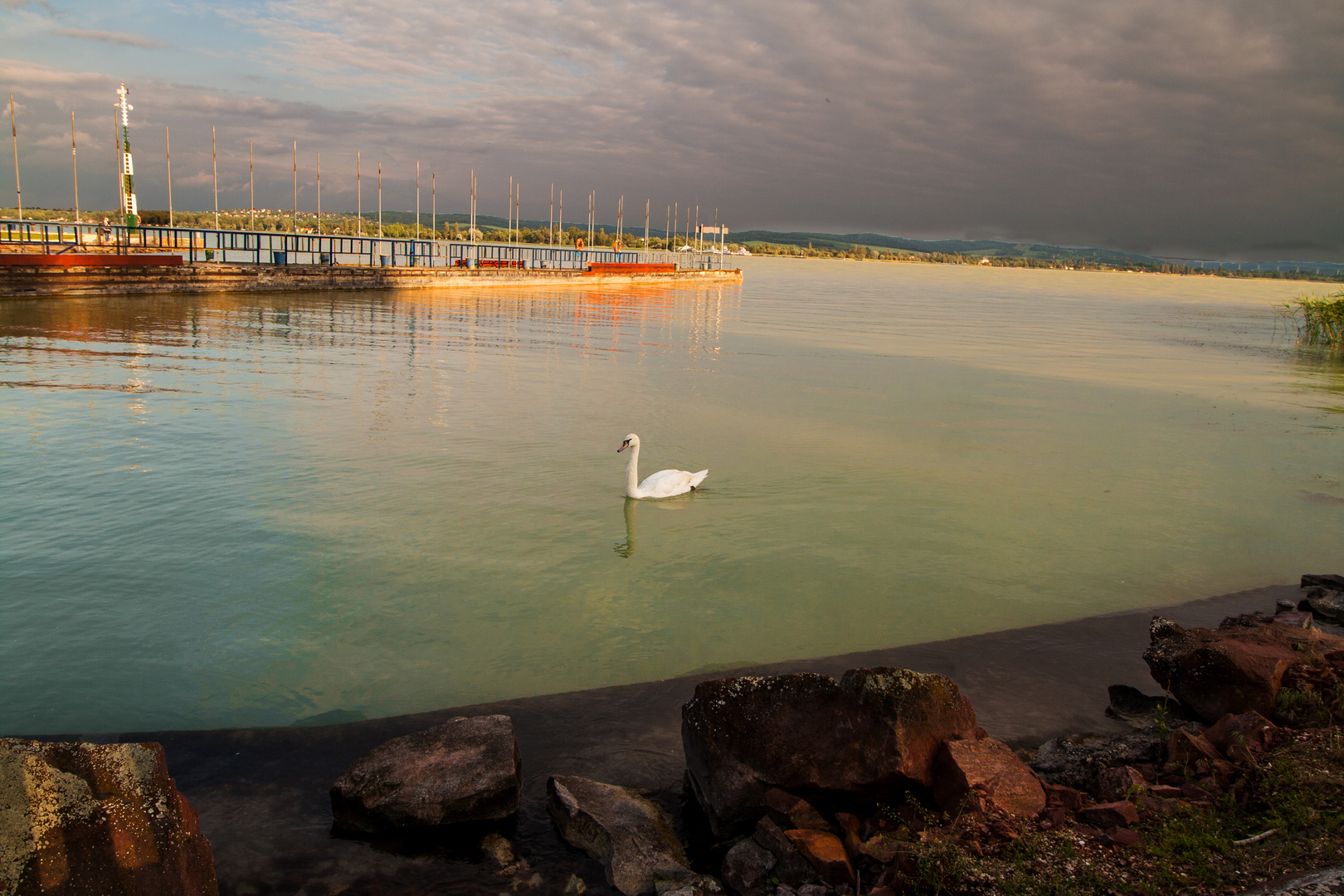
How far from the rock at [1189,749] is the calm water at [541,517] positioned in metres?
2.76

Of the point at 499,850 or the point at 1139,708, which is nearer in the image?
the point at 499,850

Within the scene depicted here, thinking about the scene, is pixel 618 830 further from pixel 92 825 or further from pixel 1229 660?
pixel 1229 660

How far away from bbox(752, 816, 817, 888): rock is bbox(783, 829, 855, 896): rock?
0.10 ft

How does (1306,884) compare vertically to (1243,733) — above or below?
above

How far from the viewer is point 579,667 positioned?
6621 millimetres

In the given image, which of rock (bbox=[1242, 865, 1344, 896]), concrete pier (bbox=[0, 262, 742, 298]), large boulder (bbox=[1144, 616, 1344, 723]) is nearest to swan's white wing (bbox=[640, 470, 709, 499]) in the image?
large boulder (bbox=[1144, 616, 1344, 723])

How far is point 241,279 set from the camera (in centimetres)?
3803

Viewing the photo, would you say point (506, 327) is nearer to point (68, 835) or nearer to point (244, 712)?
point (244, 712)

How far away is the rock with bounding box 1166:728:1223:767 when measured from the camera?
14.3 ft

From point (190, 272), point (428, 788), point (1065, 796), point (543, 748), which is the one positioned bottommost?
point (543, 748)

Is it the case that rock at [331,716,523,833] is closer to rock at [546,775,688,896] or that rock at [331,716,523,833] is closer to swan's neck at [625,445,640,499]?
rock at [546,775,688,896]

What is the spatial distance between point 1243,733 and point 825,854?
2.40 metres

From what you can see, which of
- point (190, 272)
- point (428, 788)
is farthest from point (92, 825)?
point (190, 272)

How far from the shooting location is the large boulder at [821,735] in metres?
4.27
